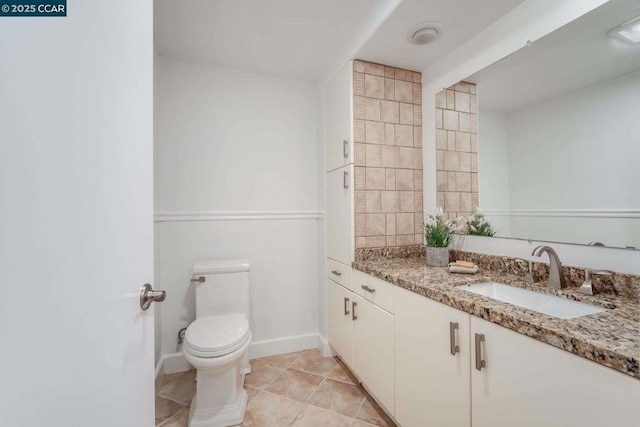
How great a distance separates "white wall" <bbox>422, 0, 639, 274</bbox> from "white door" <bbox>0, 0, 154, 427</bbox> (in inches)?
67.5

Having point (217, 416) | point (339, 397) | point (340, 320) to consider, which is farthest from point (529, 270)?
point (217, 416)

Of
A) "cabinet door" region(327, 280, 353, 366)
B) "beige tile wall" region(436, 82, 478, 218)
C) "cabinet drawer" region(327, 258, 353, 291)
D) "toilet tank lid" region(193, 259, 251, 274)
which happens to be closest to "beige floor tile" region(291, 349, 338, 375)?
"cabinet door" region(327, 280, 353, 366)

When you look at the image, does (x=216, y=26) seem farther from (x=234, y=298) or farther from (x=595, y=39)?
(x=595, y=39)

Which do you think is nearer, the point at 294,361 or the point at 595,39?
the point at 595,39

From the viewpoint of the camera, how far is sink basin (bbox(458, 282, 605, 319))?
1.03m

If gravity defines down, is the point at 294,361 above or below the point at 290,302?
below

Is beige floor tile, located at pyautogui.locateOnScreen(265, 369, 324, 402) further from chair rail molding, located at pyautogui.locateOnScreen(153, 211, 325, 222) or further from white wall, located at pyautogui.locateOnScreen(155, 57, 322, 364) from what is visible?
chair rail molding, located at pyautogui.locateOnScreen(153, 211, 325, 222)

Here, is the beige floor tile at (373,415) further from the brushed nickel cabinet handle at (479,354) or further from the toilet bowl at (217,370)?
the brushed nickel cabinet handle at (479,354)

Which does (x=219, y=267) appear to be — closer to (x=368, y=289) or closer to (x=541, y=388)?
(x=368, y=289)

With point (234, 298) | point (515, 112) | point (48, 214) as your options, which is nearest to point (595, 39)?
point (515, 112)

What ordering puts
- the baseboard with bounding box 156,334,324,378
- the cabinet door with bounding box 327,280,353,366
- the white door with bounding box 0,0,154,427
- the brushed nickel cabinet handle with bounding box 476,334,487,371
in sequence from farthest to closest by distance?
the baseboard with bounding box 156,334,324,378
the cabinet door with bounding box 327,280,353,366
the brushed nickel cabinet handle with bounding box 476,334,487,371
the white door with bounding box 0,0,154,427

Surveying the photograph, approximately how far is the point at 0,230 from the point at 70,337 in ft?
0.72

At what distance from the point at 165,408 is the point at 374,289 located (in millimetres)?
1483

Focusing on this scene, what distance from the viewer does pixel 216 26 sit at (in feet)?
5.73
